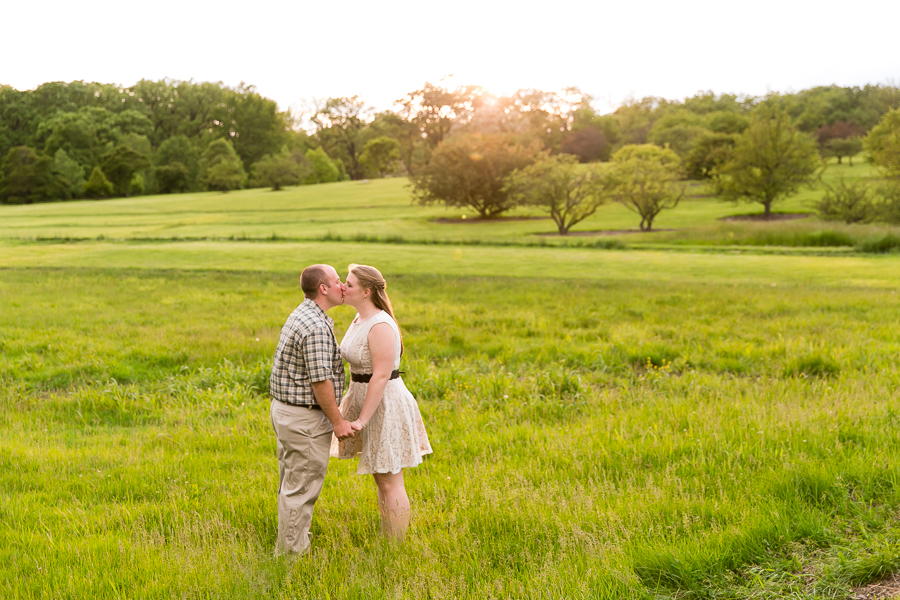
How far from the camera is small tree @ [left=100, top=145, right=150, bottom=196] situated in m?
Result: 95.9

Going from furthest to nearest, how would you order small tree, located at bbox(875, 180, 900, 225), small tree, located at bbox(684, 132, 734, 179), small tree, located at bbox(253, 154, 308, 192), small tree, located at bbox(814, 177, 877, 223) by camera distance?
small tree, located at bbox(253, 154, 308, 192) < small tree, located at bbox(684, 132, 734, 179) < small tree, located at bbox(814, 177, 877, 223) < small tree, located at bbox(875, 180, 900, 225)

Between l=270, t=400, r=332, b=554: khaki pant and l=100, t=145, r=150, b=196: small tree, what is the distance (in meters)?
104

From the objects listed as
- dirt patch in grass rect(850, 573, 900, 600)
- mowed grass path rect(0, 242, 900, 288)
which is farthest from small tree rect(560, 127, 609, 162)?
dirt patch in grass rect(850, 573, 900, 600)

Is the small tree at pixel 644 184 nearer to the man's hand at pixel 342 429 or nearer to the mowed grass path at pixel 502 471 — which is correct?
the mowed grass path at pixel 502 471

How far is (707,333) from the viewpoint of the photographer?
13359mm

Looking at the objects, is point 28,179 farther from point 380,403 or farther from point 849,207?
point 380,403

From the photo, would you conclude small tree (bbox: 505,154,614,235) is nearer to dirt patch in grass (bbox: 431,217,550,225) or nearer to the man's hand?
dirt patch in grass (bbox: 431,217,550,225)

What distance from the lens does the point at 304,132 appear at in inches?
5379

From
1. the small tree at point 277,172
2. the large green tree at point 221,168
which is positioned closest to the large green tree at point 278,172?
the small tree at point 277,172

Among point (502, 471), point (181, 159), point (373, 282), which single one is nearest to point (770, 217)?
point (502, 471)

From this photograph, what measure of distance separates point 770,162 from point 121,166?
285 feet

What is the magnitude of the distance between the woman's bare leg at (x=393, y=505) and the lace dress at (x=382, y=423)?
0.46 feet

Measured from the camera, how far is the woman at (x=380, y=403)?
4.92 meters

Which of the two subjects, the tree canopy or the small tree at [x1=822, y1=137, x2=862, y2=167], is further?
the tree canopy
